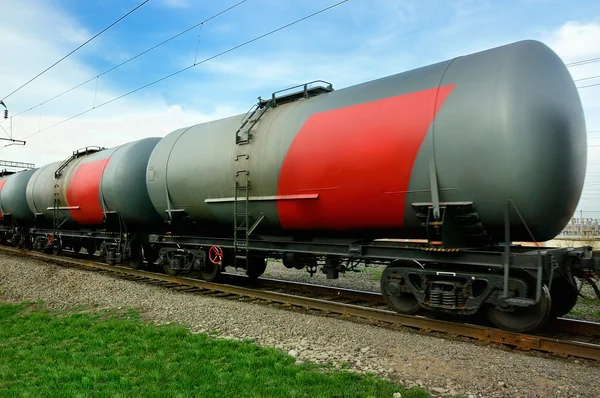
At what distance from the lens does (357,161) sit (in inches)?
293

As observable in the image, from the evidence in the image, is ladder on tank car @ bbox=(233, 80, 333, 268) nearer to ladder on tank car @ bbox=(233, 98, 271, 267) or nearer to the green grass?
ladder on tank car @ bbox=(233, 98, 271, 267)

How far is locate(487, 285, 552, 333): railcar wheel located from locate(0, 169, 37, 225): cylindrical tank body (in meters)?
20.2


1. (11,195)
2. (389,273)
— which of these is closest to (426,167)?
(389,273)

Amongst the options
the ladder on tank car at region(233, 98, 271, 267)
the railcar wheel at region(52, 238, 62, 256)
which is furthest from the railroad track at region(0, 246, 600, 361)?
the railcar wheel at region(52, 238, 62, 256)

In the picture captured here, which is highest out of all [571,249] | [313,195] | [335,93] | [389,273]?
[335,93]

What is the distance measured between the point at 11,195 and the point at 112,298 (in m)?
15.7

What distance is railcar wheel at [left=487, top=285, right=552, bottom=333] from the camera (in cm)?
615

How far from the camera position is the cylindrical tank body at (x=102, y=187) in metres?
13.2

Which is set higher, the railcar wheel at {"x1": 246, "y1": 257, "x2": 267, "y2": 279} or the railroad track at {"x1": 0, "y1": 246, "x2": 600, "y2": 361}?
the railcar wheel at {"x1": 246, "y1": 257, "x2": 267, "y2": 279}

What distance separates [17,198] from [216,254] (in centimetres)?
1531

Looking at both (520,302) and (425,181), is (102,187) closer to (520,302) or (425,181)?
(425,181)

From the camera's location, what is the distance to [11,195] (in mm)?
21625

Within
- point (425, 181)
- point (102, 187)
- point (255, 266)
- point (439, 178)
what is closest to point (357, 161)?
point (425, 181)

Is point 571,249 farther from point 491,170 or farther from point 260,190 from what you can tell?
point 260,190
